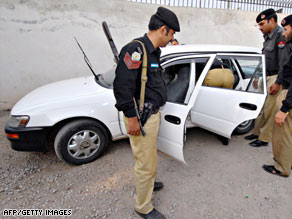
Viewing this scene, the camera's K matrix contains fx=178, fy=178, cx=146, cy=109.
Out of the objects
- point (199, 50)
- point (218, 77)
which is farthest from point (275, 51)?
point (199, 50)

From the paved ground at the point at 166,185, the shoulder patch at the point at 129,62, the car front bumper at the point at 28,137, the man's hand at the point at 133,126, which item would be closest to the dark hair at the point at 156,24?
the shoulder patch at the point at 129,62

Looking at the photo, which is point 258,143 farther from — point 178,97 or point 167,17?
point 167,17

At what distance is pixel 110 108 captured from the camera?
89.6 inches

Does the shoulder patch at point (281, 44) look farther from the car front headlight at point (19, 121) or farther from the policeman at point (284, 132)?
the car front headlight at point (19, 121)

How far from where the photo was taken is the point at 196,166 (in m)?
2.37

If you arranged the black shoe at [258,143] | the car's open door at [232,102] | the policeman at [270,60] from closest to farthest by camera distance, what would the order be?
the car's open door at [232,102] → the policeman at [270,60] → the black shoe at [258,143]

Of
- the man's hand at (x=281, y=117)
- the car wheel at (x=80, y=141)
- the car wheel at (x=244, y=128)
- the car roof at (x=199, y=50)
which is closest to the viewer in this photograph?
the man's hand at (x=281, y=117)

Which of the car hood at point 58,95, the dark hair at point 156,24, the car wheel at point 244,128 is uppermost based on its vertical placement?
A: the dark hair at point 156,24

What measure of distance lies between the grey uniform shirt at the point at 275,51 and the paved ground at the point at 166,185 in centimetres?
126

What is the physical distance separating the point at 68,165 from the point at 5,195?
69 cm

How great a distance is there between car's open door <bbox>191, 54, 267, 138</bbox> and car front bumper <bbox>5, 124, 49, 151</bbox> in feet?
6.64

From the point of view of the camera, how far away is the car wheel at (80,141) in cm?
217

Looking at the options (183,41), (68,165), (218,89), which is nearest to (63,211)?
(68,165)

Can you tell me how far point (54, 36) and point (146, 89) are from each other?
3.97 metres
